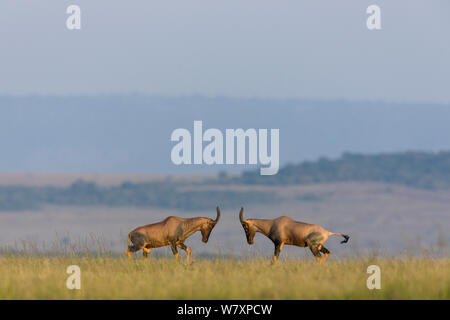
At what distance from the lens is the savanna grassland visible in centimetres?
1415

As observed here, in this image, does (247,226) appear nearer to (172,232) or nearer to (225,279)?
(172,232)

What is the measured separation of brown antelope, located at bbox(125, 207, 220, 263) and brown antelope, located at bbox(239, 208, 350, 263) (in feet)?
2.95

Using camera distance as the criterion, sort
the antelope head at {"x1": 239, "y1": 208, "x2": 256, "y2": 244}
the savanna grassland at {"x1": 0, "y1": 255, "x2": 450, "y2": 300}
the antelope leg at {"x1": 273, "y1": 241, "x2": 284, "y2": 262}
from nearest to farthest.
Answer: the savanna grassland at {"x1": 0, "y1": 255, "x2": 450, "y2": 300}
the antelope leg at {"x1": 273, "y1": 241, "x2": 284, "y2": 262}
the antelope head at {"x1": 239, "y1": 208, "x2": 256, "y2": 244}

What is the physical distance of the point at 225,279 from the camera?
15.2 meters

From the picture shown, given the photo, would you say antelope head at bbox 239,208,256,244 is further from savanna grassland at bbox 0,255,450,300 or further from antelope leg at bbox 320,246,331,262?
antelope leg at bbox 320,246,331,262

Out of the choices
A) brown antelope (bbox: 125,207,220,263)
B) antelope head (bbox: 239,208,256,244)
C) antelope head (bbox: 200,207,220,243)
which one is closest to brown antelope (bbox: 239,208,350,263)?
antelope head (bbox: 239,208,256,244)

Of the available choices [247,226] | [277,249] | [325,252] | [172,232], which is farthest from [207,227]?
[325,252]

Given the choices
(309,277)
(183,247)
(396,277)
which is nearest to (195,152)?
(183,247)

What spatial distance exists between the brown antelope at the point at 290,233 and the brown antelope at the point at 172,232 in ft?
2.95

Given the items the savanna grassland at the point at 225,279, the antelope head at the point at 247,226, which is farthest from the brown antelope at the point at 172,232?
the antelope head at the point at 247,226

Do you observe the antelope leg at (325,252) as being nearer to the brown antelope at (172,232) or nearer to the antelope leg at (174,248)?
the brown antelope at (172,232)

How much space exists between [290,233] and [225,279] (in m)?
2.96
